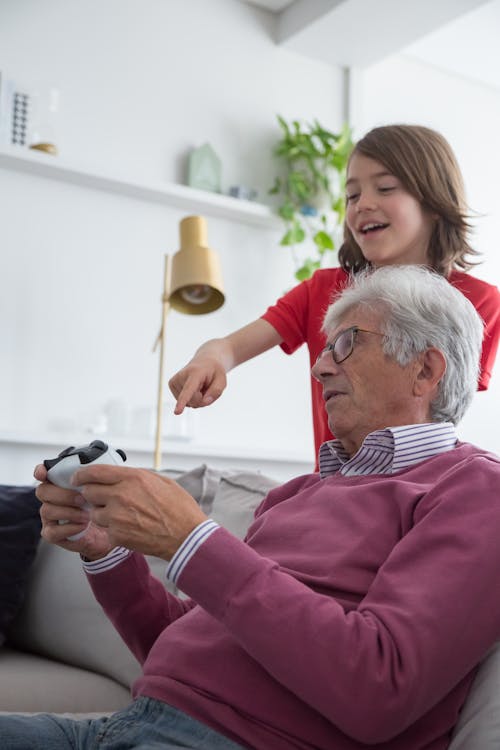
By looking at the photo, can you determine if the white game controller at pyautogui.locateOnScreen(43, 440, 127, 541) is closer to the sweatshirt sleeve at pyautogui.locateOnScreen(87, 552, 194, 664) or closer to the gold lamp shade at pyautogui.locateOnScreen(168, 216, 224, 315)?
the sweatshirt sleeve at pyautogui.locateOnScreen(87, 552, 194, 664)

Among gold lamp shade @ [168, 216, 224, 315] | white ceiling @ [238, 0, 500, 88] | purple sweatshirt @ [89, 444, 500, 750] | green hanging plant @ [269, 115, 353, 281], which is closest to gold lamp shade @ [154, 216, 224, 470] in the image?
gold lamp shade @ [168, 216, 224, 315]

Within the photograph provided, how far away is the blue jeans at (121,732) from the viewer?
1170 mm

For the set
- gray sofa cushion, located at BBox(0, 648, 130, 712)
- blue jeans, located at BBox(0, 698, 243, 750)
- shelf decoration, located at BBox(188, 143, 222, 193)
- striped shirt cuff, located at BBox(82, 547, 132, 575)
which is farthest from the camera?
shelf decoration, located at BBox(188, 143, 222, 193)

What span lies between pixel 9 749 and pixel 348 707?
0.49 metres

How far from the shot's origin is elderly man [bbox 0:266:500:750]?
1067 millimetres

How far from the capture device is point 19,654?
224 centimetres

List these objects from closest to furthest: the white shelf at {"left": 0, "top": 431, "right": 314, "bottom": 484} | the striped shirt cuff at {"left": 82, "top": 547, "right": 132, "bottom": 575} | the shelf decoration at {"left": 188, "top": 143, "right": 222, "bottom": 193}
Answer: the striped shirt cuff at {"left": 82, "top": 547, "right": 132, "bottom": 575} → the white shelf at {"left": 0, "top": 431, "right": 314, "bottom": 484} → the shelf decoration at {"left": 188, "top": 143, "right": 222, "bottom": 193}

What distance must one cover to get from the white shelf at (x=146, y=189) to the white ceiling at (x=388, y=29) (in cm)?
91

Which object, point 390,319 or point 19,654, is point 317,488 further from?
point 19,654

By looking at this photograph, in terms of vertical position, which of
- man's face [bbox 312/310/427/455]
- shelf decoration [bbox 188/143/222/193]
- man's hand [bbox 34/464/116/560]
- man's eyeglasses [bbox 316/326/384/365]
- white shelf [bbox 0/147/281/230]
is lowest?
man's hand [bbox 34/464/116/560]

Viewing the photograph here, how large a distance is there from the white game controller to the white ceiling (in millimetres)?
3569

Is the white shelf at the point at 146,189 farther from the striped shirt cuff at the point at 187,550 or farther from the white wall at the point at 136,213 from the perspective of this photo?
the striped shirt cuff at the point at 187,550

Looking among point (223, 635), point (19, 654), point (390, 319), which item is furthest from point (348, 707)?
point (19, 654)

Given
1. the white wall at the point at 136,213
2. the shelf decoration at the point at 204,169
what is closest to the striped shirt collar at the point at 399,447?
the white wall at the point at 136,213
